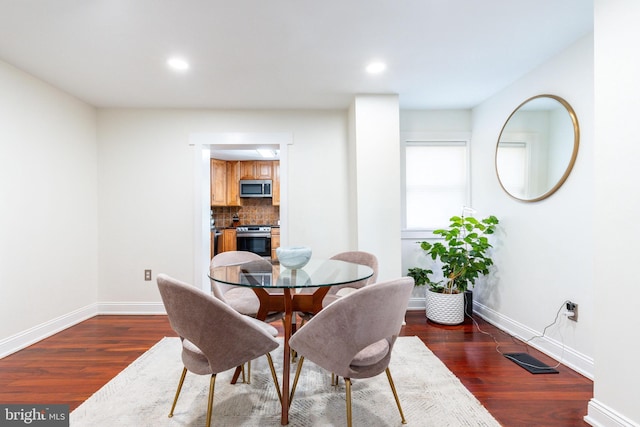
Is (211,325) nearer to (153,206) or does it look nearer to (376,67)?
(376,67)

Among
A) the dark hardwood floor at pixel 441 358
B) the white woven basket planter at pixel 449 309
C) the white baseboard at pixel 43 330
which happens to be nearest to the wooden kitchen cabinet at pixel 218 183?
the white baseboard at pixel 43 330

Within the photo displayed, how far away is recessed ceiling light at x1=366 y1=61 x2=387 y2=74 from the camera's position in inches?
99.7

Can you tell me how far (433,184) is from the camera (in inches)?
146

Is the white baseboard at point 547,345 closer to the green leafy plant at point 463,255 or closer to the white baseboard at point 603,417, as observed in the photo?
the green leafy plant at point 463,255

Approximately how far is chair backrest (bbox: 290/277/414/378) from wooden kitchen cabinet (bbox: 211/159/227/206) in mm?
5409

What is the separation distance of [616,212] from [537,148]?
132 cm

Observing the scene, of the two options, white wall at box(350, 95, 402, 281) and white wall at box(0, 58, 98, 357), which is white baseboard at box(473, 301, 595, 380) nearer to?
white wall at box(350, 95, 402, 281)

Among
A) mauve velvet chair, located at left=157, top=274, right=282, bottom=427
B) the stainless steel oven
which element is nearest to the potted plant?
mauve velvet chair, located at left=157, top=274, right=282, bottom=427

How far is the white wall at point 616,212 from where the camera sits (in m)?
1.39

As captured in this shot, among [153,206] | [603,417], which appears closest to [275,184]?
[153,206]

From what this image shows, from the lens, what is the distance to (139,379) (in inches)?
81.7

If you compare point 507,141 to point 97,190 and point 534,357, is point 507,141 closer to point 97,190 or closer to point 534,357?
point 534,357

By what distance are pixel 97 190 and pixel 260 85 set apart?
2251 millimetres

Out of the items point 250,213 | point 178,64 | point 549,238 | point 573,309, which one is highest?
point 178,64
